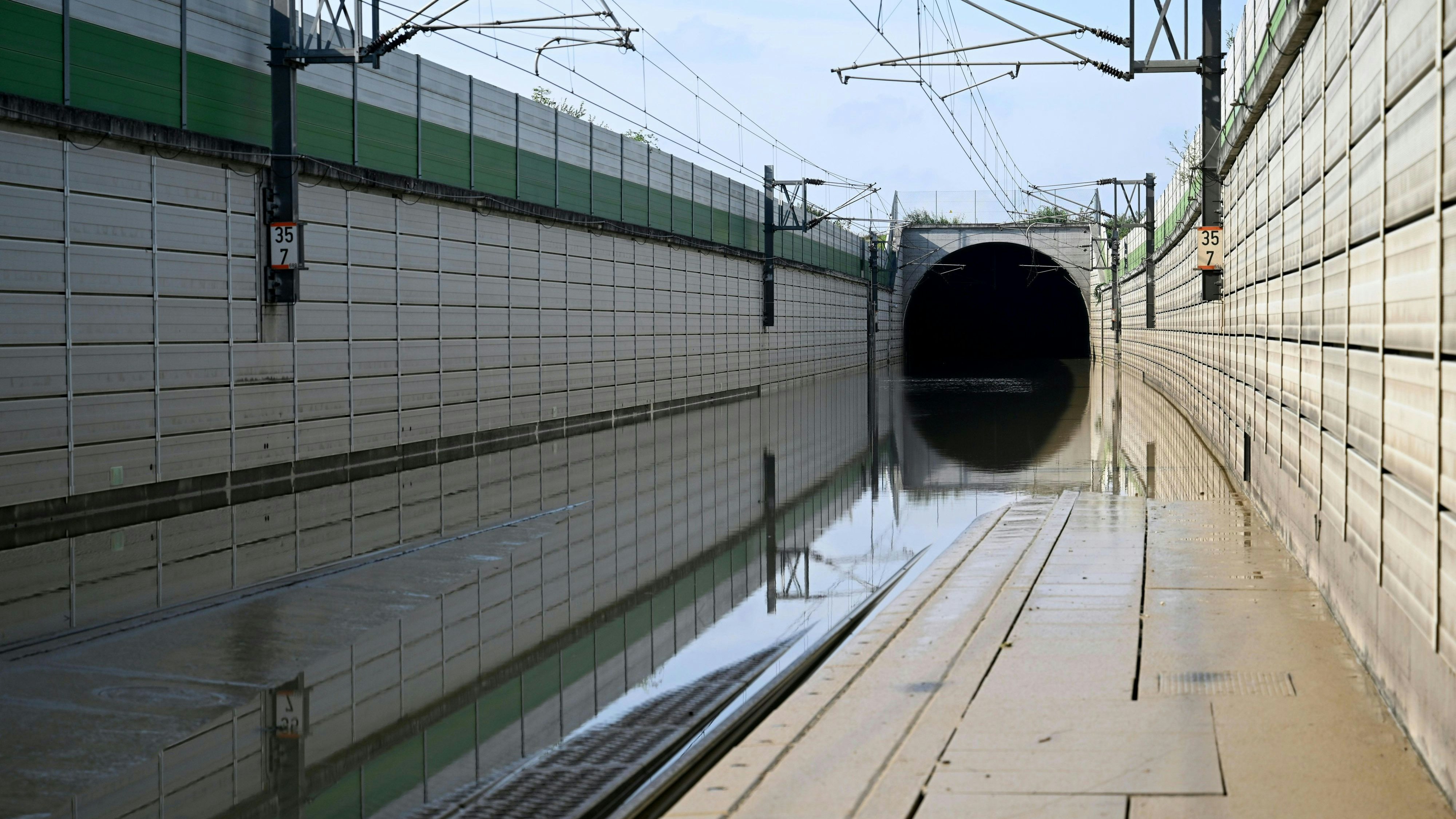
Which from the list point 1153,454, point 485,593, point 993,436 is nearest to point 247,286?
point 485,593

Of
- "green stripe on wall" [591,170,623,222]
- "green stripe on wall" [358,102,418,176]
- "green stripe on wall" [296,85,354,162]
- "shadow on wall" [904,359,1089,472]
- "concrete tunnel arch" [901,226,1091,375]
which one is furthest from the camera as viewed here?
"concrete tunnel arch" [901,226,1091,375]

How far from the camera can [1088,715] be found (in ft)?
20.4

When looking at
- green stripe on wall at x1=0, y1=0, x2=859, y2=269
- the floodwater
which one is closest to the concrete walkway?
the floodwater

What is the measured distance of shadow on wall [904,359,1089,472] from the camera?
850 inches

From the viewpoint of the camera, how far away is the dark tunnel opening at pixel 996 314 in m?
87.9

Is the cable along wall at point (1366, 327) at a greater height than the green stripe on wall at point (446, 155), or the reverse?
the green stripe on wall at point (446, 155)

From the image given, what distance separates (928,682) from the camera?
693 centimetres

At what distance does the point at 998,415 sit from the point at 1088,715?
25.2m

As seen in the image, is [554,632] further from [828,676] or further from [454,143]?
[454,143]

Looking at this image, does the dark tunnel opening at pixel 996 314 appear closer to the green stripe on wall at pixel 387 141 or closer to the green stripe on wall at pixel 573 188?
the green stripe on wall at pixel 573 188

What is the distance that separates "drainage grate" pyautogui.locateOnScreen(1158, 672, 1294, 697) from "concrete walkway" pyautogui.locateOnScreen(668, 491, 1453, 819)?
0.05 ft

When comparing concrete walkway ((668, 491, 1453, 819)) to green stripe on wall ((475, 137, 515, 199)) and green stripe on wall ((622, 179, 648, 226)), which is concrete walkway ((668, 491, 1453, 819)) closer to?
green stripe on wall ((475, 137, 515, 199))

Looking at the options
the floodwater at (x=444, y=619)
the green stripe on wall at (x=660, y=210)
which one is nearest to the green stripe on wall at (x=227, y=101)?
the floodwater at (x=444, y=619)

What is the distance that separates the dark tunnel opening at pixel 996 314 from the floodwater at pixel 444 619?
69.3m
